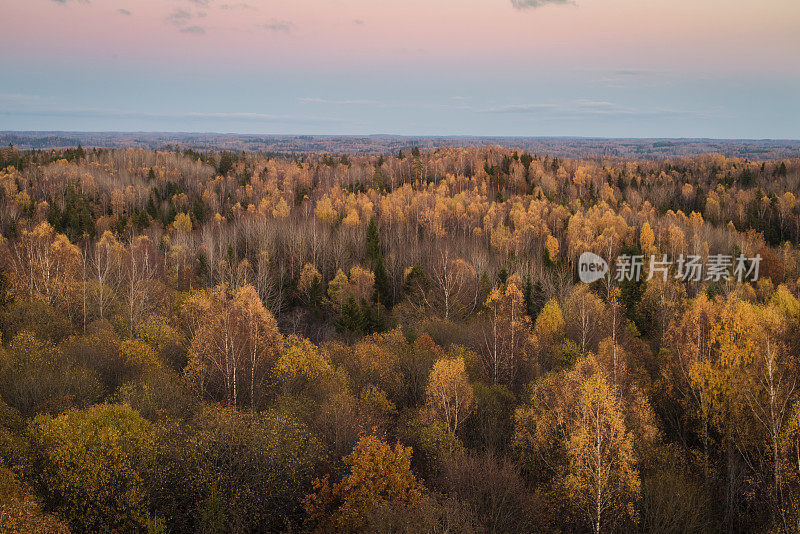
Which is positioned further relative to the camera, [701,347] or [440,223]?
[440,223]

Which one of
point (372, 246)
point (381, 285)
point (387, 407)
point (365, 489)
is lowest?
point (387, 407)

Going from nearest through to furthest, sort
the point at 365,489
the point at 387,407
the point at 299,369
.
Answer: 1. the point at 365,489
2. the point at 387,407
3. the point at 299,369

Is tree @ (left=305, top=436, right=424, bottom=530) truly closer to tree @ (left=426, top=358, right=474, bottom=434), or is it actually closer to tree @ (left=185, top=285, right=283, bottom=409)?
tree @ (left=426, top=358, right=474, bottom=434)

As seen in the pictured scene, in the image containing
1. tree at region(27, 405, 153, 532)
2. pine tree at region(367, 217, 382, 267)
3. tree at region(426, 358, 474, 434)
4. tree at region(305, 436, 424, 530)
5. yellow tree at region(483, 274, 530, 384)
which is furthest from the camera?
pine tree at region(367, 217, 382, 267)

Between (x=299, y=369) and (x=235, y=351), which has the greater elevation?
(x=235, y=351)

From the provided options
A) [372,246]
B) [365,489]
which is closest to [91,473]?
[365,489]

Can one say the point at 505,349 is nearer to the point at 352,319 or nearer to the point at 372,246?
the point at 352,319

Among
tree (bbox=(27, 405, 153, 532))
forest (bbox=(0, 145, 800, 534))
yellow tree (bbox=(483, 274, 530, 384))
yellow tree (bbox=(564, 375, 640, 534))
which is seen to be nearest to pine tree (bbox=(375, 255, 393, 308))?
forest (bbox=(0, 145, 800, 534))

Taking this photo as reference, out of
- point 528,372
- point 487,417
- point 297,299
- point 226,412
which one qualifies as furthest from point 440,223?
point 226,412

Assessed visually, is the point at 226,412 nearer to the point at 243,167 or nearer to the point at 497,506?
the point at 497,506
